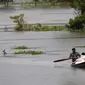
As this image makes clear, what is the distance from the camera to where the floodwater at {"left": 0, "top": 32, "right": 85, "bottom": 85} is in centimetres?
1066

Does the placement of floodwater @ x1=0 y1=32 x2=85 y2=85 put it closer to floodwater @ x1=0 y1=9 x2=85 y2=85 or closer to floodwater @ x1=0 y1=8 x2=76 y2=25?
floodwater @ x1=0 y1=9 x2=85 y2=85

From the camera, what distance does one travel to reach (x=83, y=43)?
16.2 meters

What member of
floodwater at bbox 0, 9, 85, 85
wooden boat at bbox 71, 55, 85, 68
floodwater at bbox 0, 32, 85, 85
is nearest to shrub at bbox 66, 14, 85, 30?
floodwater at bbox 0, 9, 85, 85

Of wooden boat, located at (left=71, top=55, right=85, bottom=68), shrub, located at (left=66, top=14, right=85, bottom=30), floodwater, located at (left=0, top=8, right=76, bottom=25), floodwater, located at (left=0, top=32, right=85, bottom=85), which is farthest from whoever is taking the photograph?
floodwater, located at (left=0, top=8, right=76, bottom=25)

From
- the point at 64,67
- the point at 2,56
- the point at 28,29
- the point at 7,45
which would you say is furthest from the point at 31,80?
the point at 28,29

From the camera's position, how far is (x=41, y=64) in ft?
41.0

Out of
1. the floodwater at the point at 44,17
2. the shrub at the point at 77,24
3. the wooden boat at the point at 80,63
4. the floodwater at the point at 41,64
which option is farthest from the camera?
the floodwater at the point at 44,17

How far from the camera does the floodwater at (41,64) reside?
35.0 ft

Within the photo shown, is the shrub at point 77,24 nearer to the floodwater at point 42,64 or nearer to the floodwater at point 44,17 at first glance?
the floodwater at point 42,64

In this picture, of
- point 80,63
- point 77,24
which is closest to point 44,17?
point 77,24

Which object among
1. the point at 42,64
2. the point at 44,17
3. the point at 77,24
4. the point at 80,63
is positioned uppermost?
the point at 77,24

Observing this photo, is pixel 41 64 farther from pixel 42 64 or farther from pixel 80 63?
pixel 80 63

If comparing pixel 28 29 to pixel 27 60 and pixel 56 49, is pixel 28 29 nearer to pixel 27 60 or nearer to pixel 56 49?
pixel 56 49

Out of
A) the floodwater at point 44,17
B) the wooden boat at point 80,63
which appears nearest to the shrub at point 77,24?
the floodwater at point 44,17
